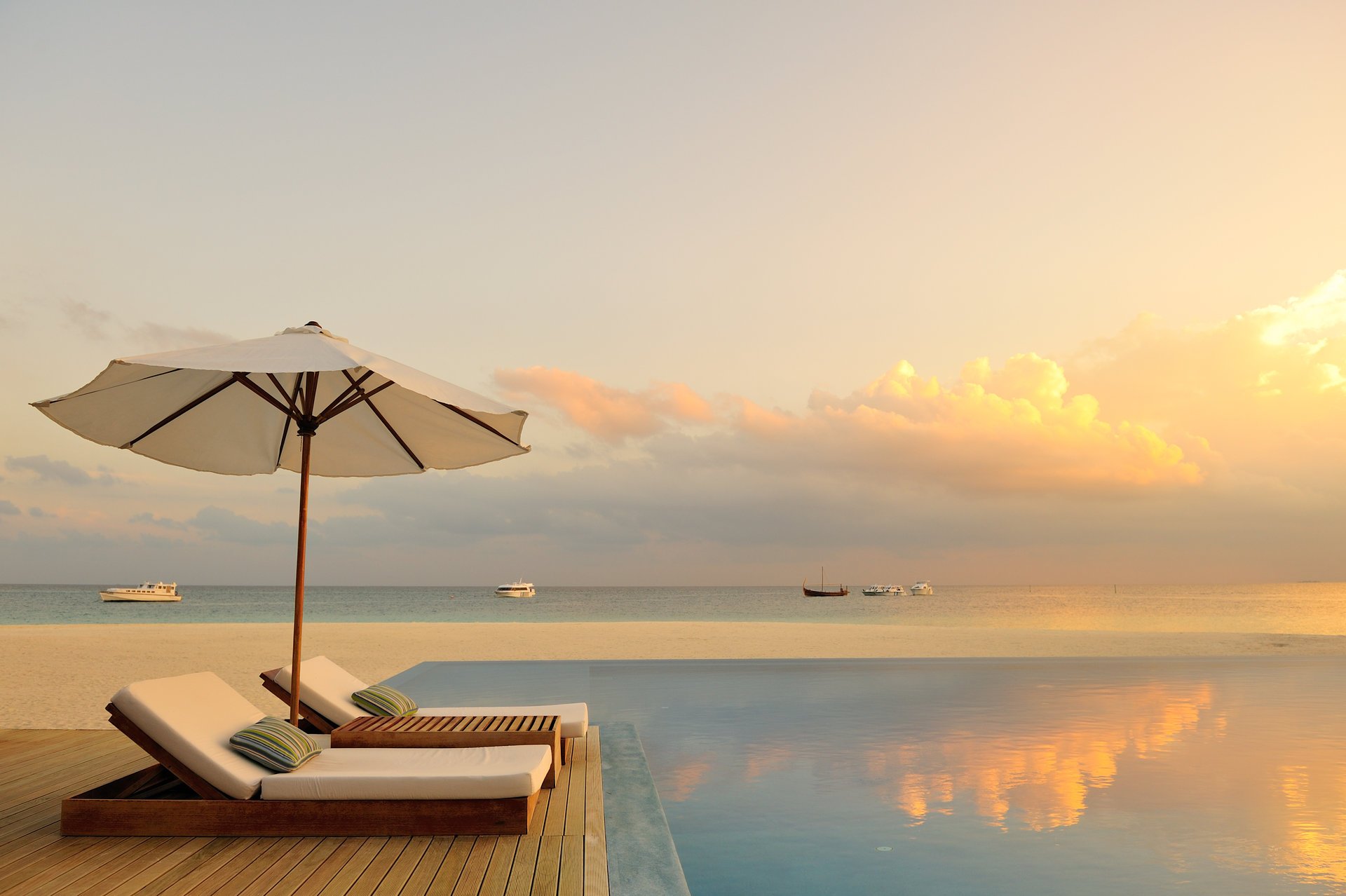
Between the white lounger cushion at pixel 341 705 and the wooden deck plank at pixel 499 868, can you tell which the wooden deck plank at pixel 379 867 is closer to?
the wooden deck plank at pixel 499 868

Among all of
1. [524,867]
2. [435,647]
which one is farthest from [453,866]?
[435,647]

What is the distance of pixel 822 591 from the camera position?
245 ft

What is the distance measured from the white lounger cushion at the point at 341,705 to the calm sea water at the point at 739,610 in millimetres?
32017

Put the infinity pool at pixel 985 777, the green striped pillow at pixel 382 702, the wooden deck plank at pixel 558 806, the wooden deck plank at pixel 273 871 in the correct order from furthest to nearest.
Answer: the green striped pillow at pixel 382 702
the infinity pool at pixel 985 777
the wooden deck plank at pixel 558 806
the wooden deck plank at pixel 273 871

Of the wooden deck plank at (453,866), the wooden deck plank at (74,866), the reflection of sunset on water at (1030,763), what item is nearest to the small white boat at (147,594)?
the reflection of sunset on water at (1030,763)

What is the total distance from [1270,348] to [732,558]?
2879 cm

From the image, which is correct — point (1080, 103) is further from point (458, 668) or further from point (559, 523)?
point (559, 523)

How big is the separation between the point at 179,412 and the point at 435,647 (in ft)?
47.4

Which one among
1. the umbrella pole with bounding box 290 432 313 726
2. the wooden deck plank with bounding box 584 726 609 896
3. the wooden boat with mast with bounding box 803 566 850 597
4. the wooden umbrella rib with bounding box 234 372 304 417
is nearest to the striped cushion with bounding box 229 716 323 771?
the umbrella pole with bounding box 290 432 313 726

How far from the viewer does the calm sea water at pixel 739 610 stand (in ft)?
136

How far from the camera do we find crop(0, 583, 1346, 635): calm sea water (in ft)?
136

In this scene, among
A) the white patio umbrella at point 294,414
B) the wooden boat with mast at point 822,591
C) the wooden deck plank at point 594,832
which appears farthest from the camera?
the wooden boat with mast at point 822,591

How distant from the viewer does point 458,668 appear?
1204cm

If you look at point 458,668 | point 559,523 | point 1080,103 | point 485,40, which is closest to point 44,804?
point 458,668
